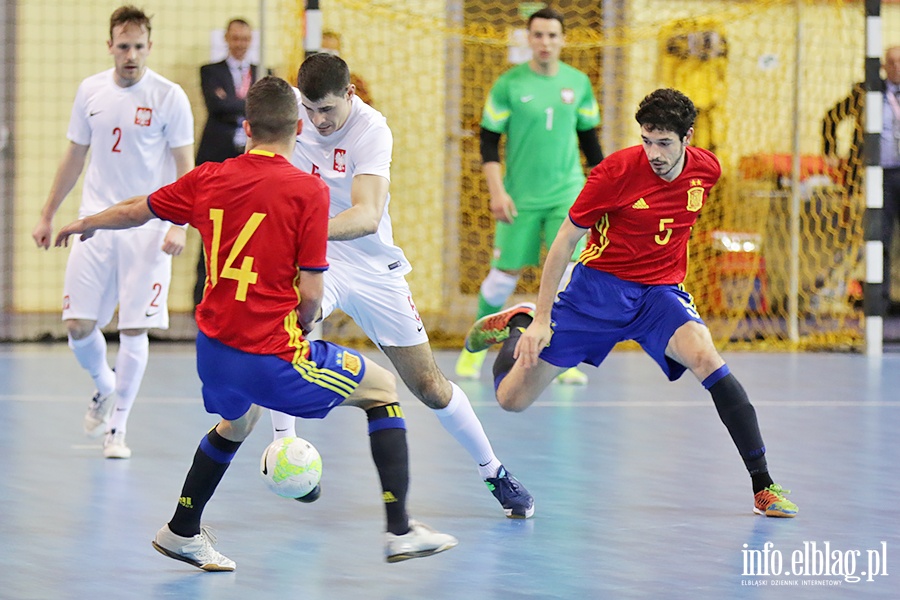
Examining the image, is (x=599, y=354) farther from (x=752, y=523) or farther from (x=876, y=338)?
(x=876, y=338)

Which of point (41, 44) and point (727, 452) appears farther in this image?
point (41, 44)

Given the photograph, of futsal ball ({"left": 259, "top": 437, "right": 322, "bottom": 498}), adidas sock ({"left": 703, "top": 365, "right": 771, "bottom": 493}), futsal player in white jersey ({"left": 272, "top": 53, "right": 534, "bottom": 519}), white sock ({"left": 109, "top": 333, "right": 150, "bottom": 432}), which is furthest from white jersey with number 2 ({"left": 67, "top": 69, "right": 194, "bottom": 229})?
adidas sock ({"left": 703, "top": 365, "right": 771, "bottom": 493})

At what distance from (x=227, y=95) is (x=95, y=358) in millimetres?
4313

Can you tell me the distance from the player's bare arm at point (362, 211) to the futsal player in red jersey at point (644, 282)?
685 millimetres

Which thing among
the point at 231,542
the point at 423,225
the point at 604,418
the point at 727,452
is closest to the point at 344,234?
the point at 231,542

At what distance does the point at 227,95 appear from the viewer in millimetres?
9555

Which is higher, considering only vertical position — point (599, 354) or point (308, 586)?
point (599, 354)

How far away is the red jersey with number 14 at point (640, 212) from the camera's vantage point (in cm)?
452

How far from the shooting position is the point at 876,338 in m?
9.13

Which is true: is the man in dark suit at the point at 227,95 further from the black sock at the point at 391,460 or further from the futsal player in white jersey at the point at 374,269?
the black sock at the point at 391,460

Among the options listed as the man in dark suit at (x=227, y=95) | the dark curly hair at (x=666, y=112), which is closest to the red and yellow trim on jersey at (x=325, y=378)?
the dark curly hair at (x=666, y=112)

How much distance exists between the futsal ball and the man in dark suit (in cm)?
595

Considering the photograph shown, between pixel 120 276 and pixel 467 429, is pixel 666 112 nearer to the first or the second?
pixel 467 429

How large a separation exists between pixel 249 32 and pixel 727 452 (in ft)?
17.9
